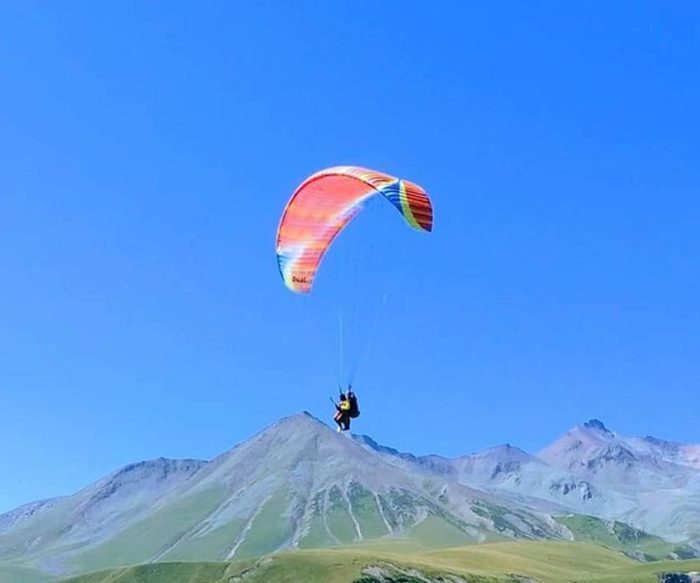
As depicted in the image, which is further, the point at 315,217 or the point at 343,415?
the point at 315,217

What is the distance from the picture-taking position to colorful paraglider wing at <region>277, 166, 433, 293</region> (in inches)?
1772

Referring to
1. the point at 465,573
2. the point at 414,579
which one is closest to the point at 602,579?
the point at 465,573

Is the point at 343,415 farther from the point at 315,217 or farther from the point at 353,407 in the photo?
→ the point at 315,217

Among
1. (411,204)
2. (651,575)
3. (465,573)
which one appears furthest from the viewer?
(651,575)

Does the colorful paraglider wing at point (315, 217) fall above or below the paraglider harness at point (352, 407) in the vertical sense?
above

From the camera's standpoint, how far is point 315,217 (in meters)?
46.3

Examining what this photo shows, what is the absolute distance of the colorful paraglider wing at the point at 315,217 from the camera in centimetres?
4500

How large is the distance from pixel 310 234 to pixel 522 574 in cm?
15203

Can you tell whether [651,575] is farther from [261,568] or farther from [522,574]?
[261,568]

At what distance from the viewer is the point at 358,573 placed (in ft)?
519

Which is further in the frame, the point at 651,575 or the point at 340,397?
the point at 651,575

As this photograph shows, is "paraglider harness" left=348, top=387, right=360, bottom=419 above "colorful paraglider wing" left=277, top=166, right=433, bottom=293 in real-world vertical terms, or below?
below

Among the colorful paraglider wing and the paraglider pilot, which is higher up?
the colorful paraglider wing

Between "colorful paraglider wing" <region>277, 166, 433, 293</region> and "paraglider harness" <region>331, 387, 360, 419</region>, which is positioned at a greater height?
"colorful paraglider wing" <region>277, 166, 433, 293</region>
